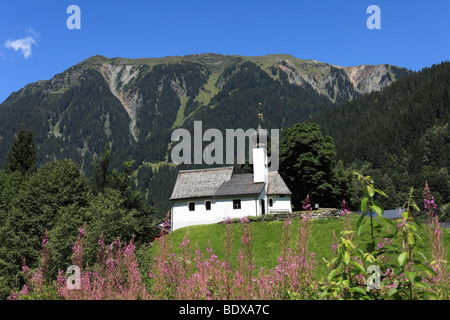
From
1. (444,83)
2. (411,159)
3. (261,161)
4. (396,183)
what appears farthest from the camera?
(444,83)

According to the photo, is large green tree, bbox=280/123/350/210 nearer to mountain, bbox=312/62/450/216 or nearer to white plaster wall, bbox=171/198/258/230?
white plaster wall, bbox=171/198/258/230

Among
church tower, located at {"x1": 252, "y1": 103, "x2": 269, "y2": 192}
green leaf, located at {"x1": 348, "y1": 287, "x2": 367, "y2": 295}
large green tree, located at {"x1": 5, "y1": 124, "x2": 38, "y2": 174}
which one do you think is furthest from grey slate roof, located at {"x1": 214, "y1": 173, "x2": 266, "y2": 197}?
green leaf, located at {"x1": 348, "y1": 287, "x2": 367, "y2": 295}

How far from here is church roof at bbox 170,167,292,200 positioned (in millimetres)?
49312

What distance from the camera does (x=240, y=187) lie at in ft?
163

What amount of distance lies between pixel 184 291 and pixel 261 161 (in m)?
44.8

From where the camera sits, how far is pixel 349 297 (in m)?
5.48

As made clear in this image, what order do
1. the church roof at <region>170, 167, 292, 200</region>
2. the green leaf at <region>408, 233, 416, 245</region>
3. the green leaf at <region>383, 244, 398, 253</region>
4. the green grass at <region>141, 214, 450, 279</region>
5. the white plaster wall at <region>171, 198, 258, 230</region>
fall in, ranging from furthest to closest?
the church roof at <region>170, 167, 292, 200</region> < the white plaster wall at <region>171, 198, 258, 230</region> < the green grass at <region>141, 214, 450, 279</region> < the green leaf at <region>383, 244, 398, 253</region> < the green leaf at <region>408, 233, 416, 245</region>

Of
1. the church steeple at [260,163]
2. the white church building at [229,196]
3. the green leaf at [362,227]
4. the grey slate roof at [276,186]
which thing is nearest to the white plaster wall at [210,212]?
the white church building at [229,196]

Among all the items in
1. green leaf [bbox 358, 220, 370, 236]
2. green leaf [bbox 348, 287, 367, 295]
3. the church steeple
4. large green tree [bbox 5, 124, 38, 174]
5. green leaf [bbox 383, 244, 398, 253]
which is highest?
large green tree [bbox 5, 124, 38, 174]

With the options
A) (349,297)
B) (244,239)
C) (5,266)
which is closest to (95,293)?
(244,239)

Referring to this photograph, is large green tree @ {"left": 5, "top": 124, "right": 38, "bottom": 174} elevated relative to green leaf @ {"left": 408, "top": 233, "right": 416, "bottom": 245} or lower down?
elevated

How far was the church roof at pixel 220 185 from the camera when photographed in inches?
1941

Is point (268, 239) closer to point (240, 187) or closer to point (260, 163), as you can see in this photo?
point (240, 187)
